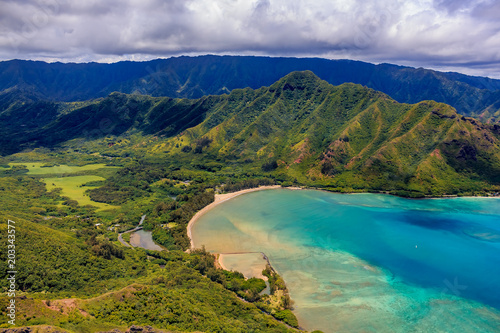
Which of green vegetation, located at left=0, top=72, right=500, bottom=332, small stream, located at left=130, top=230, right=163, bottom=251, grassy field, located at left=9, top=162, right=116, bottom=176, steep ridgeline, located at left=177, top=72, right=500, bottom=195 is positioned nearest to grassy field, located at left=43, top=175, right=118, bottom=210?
green vegetation, located at left=0, top=72, right=500, bottom=332

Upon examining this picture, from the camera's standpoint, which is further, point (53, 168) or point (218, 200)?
point (53, 168)

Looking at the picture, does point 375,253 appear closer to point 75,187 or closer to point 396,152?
point 396,152

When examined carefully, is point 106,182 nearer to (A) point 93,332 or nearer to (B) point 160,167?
(B) point 160,167

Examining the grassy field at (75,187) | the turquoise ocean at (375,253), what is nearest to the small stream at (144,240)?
the turquoise ocean at (375,253)

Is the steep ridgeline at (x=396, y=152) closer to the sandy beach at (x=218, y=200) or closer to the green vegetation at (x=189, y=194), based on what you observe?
the green vegetation at (x=189, y=194)

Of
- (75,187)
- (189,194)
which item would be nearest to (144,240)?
(189,194)

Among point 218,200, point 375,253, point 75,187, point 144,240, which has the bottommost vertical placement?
point 144,240
